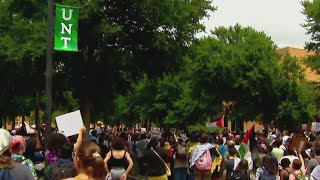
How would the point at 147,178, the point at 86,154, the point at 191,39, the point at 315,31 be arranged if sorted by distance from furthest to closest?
the point at 315,31, the point at 191,39, the point at 147,178, the point at 86,154

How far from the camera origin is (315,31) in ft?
151

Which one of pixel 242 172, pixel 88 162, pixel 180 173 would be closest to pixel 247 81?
pixel 180 173

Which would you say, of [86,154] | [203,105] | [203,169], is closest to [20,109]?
[203,105]

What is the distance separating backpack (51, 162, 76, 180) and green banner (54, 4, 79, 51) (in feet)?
19.7

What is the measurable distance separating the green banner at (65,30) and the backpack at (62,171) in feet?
19.7

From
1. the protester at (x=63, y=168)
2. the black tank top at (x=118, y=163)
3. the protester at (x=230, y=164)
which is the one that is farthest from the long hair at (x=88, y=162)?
the protester at (x=230, y=164)

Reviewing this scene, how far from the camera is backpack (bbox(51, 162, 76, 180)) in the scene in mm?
8141

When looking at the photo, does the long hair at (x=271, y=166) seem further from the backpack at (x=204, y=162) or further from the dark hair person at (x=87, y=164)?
the dark hair person at (x=87, y=164)

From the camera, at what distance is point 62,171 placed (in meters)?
8.18

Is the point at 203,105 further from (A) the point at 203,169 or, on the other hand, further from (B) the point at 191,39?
(A) the point at 203,169

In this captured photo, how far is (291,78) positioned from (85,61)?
110 feet

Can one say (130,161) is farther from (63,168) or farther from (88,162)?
(88,162)

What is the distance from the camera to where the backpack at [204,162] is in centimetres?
1436

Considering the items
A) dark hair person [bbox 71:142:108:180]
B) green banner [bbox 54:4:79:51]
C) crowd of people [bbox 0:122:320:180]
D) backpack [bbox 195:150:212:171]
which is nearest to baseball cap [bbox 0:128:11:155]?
crowd of people [bbox 0:122:320:180]
